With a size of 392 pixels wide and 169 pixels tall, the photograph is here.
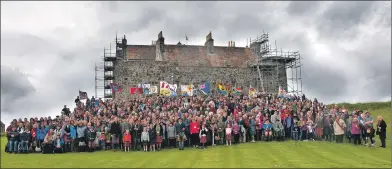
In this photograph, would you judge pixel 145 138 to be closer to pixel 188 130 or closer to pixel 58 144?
pixel 188 130

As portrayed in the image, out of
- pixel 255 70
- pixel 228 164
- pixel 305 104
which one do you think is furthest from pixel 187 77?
pixel 228 164

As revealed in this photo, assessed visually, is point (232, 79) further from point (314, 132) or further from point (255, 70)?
point (314, 132)

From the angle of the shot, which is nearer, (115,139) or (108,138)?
(115,139)

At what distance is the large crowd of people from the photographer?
24391 millimetres

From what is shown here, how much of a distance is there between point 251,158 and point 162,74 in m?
30.0

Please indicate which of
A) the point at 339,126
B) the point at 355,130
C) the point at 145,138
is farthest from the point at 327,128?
the point at 145,138

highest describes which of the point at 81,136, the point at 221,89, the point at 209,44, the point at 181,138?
the point at 209,44

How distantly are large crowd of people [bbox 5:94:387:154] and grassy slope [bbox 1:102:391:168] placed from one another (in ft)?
4.32

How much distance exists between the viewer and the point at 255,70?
52031 millimetres

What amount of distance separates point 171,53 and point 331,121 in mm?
28194

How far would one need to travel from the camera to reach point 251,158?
63.4 ft

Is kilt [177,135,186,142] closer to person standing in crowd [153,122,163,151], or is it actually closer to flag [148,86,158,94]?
person standing in crowd [153,122,163,151]

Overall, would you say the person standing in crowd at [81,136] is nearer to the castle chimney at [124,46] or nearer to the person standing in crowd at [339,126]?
the person standing in crowd at [339,126]

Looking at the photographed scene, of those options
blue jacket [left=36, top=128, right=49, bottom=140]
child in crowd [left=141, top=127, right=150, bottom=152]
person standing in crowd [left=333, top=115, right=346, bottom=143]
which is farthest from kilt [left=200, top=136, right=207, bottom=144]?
blue jacket [left=36, top=128, right=49, bottom=140]
